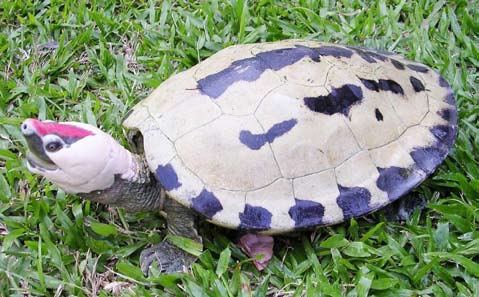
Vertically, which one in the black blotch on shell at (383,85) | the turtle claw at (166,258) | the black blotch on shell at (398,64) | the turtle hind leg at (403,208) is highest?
the black blotch on shell at (383,85)

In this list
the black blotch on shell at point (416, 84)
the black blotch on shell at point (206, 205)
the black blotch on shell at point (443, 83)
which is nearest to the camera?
the black blotch on shell at point (206, 205)

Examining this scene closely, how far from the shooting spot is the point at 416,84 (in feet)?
11.1

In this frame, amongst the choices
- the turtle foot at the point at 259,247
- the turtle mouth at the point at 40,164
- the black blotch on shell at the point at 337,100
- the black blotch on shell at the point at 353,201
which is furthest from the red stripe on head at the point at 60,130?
the black blotch on shell at the point at 353,201

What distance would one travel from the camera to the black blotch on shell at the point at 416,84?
3361 mm

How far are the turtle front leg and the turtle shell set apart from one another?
201 mm

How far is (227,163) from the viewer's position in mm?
2852

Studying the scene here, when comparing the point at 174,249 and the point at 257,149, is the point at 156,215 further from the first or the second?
the point at 257,149

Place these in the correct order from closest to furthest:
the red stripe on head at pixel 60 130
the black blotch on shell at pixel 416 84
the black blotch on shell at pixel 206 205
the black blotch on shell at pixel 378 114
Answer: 1. the red stripe on head at pixel 60 130
2. the black blotch on shell at pixel 206 205
3. the black blotch on shell at pixel 378 114
4. the black blotch on shell at pixel 416 84

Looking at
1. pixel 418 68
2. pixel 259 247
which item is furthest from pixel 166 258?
pixel 418 68

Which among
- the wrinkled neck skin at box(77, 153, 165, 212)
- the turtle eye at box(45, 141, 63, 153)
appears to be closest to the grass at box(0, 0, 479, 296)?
the wrinkled neck skin at box(77, 153, 165, 212)

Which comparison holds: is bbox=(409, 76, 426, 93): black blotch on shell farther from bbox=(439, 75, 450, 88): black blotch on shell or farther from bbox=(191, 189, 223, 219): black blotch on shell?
bbox=(191, 189, 223, 219): black blotch on shell

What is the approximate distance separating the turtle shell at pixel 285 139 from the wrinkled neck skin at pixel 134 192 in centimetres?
11

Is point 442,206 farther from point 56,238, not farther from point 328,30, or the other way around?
point 56,238

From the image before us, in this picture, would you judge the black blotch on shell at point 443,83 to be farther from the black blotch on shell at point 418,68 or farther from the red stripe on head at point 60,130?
the red stripe on head at point 60,130
